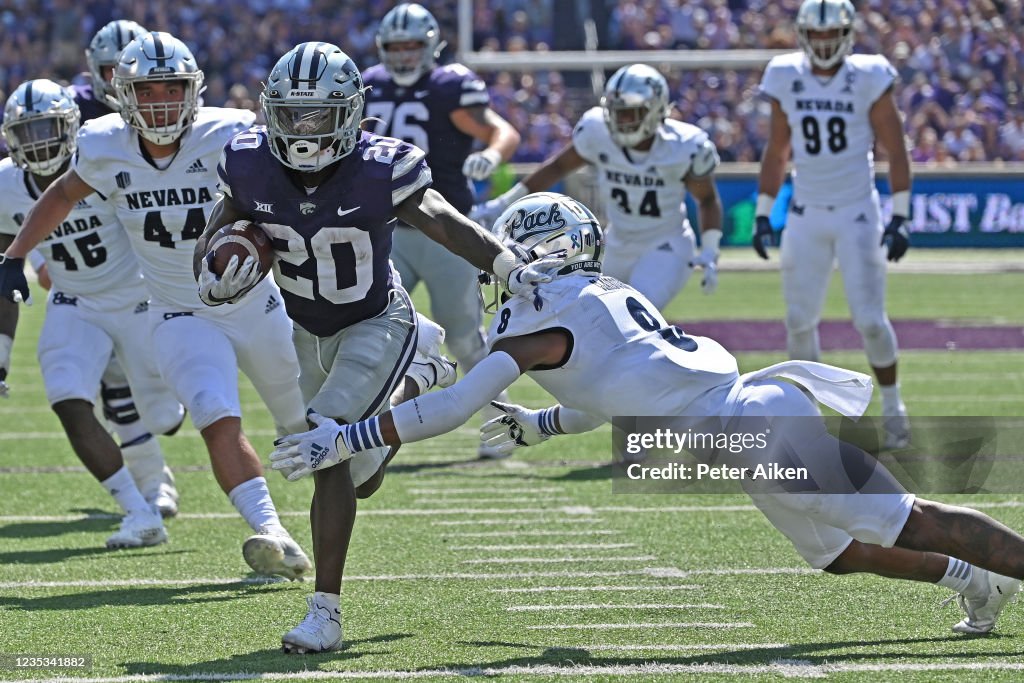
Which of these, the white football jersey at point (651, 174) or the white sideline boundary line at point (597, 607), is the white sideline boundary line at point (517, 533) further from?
the white football jersey at point (651, 174)

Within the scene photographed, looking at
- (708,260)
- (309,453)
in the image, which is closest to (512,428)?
(309,453)

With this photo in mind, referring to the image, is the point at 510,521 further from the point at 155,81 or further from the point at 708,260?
the point at 708,260

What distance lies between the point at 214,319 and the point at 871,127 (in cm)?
383

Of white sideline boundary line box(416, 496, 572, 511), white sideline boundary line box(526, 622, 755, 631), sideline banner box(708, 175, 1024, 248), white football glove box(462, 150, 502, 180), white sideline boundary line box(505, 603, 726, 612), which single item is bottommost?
sideline banner box(708, 175, 1024, 248)

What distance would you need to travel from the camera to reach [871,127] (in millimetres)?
7840

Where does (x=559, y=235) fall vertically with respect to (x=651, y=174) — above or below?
above

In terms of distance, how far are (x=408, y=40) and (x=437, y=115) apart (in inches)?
15.4

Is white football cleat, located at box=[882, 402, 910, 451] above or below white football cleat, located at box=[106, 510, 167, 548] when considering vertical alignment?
below

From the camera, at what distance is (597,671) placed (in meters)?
3.70

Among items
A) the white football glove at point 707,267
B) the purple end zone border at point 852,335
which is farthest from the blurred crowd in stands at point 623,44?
the white football glove at point 707,267

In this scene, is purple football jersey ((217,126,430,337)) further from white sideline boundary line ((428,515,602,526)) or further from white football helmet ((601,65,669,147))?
white football helmet ((601,65,669,147))

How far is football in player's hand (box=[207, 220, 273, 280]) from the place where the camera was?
165 inches

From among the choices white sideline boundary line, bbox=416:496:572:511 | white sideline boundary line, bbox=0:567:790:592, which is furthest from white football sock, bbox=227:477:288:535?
white sideline boundary line, bbox=416:496:572:511

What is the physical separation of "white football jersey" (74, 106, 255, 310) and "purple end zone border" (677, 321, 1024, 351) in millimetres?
6393
